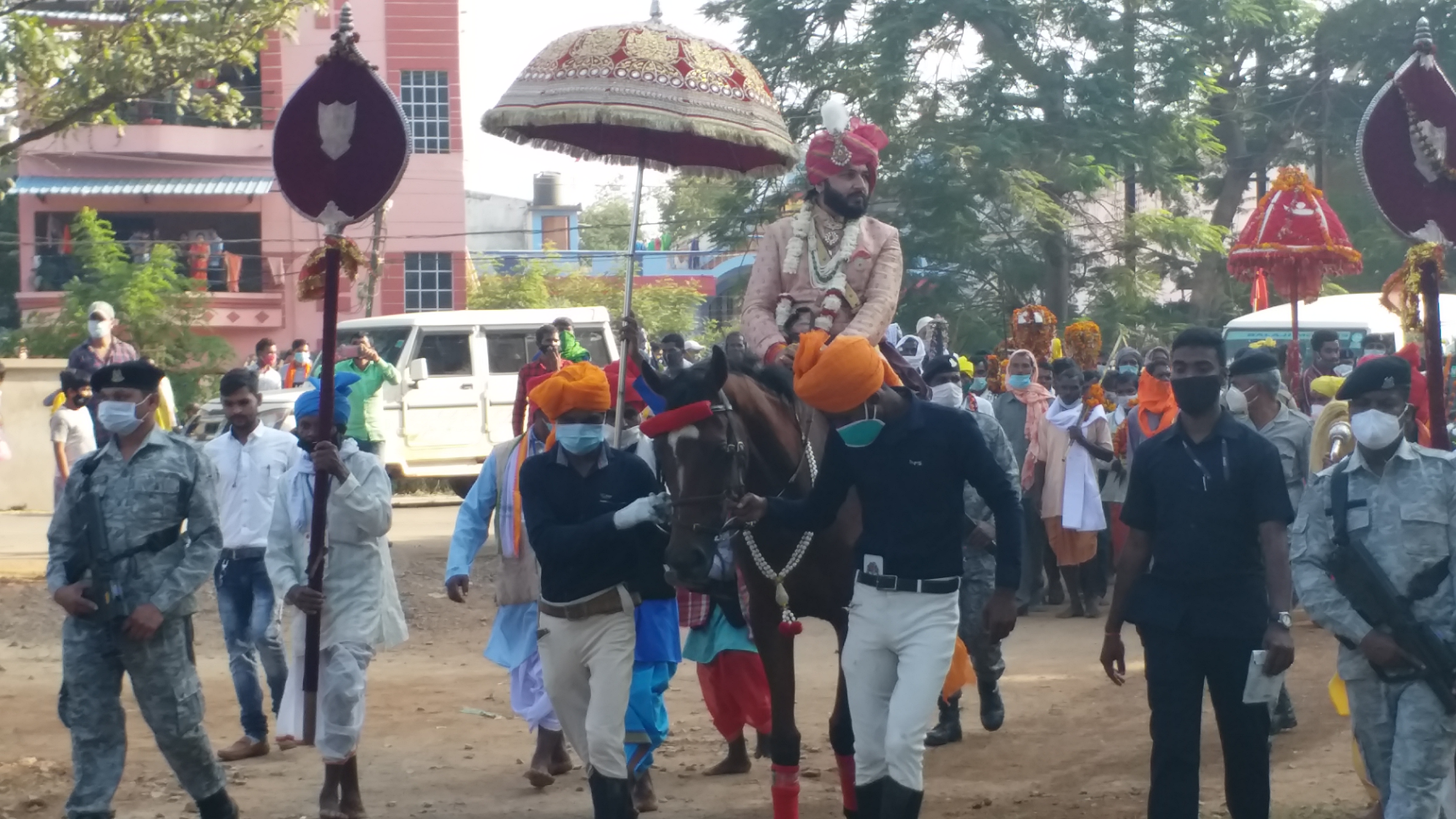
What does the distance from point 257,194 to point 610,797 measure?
29.1 meters

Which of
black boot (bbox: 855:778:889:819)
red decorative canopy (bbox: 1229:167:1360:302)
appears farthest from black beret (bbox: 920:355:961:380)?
red decorative canopy (bbox: 1229:167:1360:302)

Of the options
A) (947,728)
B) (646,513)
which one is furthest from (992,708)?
(646,513)

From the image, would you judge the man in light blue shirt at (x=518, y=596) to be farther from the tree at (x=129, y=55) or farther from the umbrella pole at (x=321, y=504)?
the tree at (x=129, y=55)

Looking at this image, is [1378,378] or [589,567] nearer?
[1378,378]

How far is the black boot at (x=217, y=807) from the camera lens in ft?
21.3

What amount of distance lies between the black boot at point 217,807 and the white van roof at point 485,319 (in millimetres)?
13367

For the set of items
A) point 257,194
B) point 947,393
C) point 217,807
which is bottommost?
point 217,807

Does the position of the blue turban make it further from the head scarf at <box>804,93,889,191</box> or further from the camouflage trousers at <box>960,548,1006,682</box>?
the camouflage trousers at <box>960,548,1006,682</box>

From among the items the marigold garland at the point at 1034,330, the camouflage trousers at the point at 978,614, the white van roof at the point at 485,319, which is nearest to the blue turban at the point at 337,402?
the camouflage trousers at the point at 978,614

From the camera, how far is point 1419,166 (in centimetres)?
668

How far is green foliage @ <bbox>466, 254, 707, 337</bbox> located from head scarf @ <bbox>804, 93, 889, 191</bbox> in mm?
29204

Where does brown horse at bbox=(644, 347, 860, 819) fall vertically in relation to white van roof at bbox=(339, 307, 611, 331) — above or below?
below

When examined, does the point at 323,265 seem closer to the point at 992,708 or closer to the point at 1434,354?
the point at 992,708

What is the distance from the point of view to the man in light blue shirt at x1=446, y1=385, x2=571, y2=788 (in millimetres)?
7715
